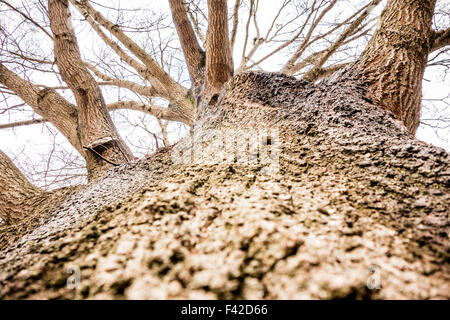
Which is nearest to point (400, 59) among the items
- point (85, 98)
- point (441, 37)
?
point (441, 37)

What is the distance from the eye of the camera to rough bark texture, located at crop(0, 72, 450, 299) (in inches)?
14.1

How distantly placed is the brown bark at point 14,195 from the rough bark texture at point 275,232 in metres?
0.82

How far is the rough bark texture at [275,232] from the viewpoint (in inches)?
14.1

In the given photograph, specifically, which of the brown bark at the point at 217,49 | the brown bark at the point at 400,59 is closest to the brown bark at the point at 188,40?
the brown bark at the point at 217,49

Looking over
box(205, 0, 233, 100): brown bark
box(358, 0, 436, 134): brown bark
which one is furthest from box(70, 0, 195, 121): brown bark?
box(358, 0, 436, 134): brown bark

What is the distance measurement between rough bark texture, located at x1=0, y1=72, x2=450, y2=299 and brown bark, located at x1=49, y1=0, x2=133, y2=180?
1.06 meters

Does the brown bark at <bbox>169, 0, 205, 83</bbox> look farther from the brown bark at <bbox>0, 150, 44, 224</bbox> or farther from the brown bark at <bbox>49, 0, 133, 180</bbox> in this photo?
the brown bark at <bbox>0, 150, 44, 224</bbox>

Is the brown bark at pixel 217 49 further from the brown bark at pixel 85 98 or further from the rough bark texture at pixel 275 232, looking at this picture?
the rough bark texture at pixel 275 232

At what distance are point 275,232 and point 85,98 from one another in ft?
7.02

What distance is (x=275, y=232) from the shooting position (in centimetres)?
44

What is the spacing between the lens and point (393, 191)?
523 millimetres

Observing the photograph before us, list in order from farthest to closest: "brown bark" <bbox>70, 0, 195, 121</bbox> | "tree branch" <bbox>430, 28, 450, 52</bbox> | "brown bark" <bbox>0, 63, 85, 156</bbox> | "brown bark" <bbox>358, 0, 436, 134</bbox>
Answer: "brown bark" <bbox>70, 0, 195, 121</bbox>, "brown bark" <bbox>0, 63, 85, 156</bbox>, "tree branch" <bbox>430, 28, 450, 52</bbox>, "brown bark" <bbox>358, 0, 436, 134</bbox>

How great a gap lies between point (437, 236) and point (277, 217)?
1.02ft
